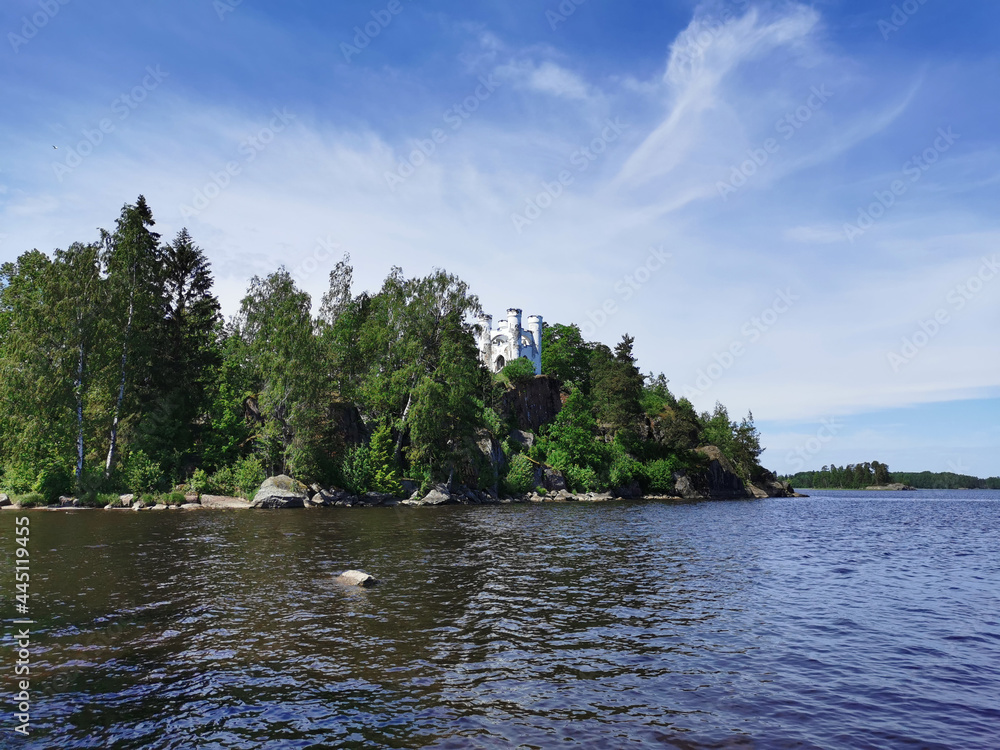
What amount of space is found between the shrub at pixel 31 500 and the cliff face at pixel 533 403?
57.5m

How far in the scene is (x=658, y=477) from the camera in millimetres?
95750

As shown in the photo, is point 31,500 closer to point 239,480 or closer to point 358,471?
point 239,480

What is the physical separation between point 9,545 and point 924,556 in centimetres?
4325

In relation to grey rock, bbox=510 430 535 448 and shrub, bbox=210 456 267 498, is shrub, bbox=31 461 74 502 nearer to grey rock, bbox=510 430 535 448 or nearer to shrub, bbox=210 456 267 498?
shrub, bbox=210 456 267 498

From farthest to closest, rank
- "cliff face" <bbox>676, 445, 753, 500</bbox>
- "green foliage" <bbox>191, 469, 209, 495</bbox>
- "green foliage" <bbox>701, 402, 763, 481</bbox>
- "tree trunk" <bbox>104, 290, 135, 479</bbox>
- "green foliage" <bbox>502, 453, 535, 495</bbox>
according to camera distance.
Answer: "green foliage" <bbox>701, 402, 763, 481</bbox>, "cliff face" <bbox>676, 445, 753, 500</bbox>, "green foliage" <bbox>502, 453, 535, 495</bbox>, "green foliage" <bbox>191, 469, 209, 495</bbox>, "tree trunk" <bbox>104, 290, 135, 479</bbox>

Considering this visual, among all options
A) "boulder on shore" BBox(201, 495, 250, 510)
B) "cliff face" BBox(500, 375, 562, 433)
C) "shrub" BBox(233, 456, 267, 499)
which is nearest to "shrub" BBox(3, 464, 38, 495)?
"boulder on shore" BBox(201, 495, 250, 510)

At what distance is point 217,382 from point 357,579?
175ft

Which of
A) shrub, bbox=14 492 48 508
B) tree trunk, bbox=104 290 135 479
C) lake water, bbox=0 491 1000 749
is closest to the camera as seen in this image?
lake water, bbox=0 491 1000 749


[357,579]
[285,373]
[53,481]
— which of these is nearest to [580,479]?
[285,373]

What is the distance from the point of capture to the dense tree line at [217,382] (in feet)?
161

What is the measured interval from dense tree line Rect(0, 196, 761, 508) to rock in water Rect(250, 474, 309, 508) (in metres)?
2.96

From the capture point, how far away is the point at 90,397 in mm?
50094

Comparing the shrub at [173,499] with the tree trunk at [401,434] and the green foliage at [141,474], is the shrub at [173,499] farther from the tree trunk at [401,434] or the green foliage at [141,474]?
the tree trunk at [401,434]

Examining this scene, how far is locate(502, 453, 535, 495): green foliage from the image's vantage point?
2955 inches
